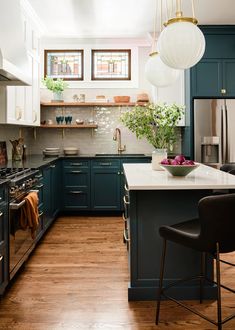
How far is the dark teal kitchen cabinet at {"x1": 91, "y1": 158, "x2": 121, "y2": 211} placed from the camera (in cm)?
570

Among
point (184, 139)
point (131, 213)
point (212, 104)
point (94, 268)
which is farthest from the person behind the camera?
point (184, 139)

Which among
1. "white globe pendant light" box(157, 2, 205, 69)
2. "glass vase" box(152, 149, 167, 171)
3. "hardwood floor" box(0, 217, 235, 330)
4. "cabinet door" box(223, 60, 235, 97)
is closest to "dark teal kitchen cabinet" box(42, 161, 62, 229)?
"hardwood floor" box(0, 217, 235, 330)

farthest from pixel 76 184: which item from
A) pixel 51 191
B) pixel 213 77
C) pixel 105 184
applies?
pixel 213 77

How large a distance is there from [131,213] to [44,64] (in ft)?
14.6

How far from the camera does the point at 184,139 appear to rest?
5.97 m

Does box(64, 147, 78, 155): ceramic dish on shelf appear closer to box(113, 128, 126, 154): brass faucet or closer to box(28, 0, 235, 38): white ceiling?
box(113, 128, 126, 154): brass faucet

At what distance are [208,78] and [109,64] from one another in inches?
70.8

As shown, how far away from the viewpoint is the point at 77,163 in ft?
18.7

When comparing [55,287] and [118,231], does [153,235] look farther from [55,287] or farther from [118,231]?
[118,231]

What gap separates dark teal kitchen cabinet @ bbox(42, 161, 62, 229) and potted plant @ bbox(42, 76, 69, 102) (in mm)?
1227

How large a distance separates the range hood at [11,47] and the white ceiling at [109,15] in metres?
1.04

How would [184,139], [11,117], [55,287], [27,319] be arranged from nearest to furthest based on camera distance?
1. [27,319]
2. [55,287]
3. [11,117]
4. [184,139]

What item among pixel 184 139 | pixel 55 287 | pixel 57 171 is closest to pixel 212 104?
pixel 184 139

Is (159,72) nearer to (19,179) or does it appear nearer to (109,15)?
(19,179)
